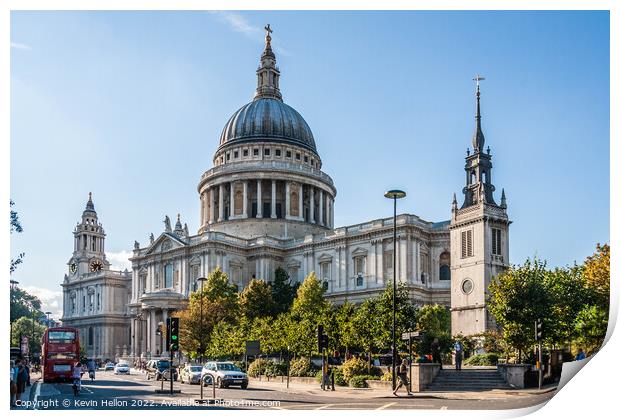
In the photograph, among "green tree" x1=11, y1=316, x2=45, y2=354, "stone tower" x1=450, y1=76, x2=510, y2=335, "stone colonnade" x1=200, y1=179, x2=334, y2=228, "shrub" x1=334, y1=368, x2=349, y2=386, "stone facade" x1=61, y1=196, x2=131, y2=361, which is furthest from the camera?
"stone facade" x1=61, y1=196, x2=131, y2=361

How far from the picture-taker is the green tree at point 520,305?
4403 centimetres

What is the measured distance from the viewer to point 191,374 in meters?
52.6

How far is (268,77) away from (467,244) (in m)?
65.0

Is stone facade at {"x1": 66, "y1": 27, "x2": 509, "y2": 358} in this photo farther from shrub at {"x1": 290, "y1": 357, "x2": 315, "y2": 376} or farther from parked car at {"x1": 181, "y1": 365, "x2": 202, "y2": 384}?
parked car at {"x1": 181, "y1": 365, "x2": 202, "y2": 384}

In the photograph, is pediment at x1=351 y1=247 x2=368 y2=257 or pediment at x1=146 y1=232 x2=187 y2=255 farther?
pediment at x1=146 y1=232 x2=187 y2=255

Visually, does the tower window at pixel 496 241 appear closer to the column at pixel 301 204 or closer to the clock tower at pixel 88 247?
the column at pixel 301 204

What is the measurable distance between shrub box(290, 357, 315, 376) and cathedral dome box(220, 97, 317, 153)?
68.4 meters

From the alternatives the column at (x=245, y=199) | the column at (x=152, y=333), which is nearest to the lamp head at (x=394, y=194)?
the column at (x=152, y=333)

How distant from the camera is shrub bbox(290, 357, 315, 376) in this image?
5216 centimetres

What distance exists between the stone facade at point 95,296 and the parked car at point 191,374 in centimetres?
6579

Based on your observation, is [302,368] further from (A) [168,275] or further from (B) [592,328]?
(A) [168,275]

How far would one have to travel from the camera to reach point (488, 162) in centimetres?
7056

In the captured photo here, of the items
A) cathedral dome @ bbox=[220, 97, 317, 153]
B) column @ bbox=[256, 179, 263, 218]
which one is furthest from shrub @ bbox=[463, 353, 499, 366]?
cathedral dome @ bbox=[220, 97, 317, 153]
